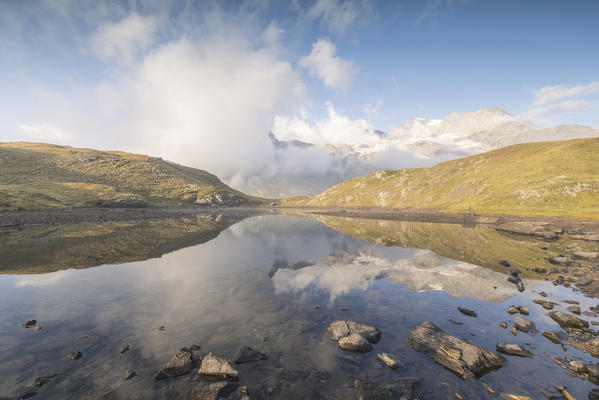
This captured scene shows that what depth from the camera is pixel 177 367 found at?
11562mm

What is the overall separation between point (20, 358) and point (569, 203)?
146394 mm

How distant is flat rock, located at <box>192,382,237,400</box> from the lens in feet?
32.8

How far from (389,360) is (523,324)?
11.3m

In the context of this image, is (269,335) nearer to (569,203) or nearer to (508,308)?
(508,308)

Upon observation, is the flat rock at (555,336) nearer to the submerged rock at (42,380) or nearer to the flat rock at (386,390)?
the flat rock at (386,390)

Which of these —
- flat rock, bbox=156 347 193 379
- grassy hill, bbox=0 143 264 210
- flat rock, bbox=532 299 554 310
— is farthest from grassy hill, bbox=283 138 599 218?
grassy hill, bbox=0 143 264 210

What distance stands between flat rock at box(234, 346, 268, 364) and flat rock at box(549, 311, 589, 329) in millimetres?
20616

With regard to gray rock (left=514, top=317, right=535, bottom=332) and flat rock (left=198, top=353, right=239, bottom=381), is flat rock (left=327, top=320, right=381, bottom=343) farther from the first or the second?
A: gray rock (left=514, top=317, right=535, bottom=332)

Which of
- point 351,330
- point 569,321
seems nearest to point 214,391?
point 351,330

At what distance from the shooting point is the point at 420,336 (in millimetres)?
14359

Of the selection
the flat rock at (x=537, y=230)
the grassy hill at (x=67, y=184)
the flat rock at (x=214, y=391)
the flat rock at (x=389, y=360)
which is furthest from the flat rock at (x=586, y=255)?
the grassy hill at (x=67, y=184)

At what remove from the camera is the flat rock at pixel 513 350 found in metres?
13.1

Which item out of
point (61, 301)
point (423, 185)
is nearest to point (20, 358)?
point (61, 301)

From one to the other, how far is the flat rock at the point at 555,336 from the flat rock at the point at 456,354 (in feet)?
16.0
